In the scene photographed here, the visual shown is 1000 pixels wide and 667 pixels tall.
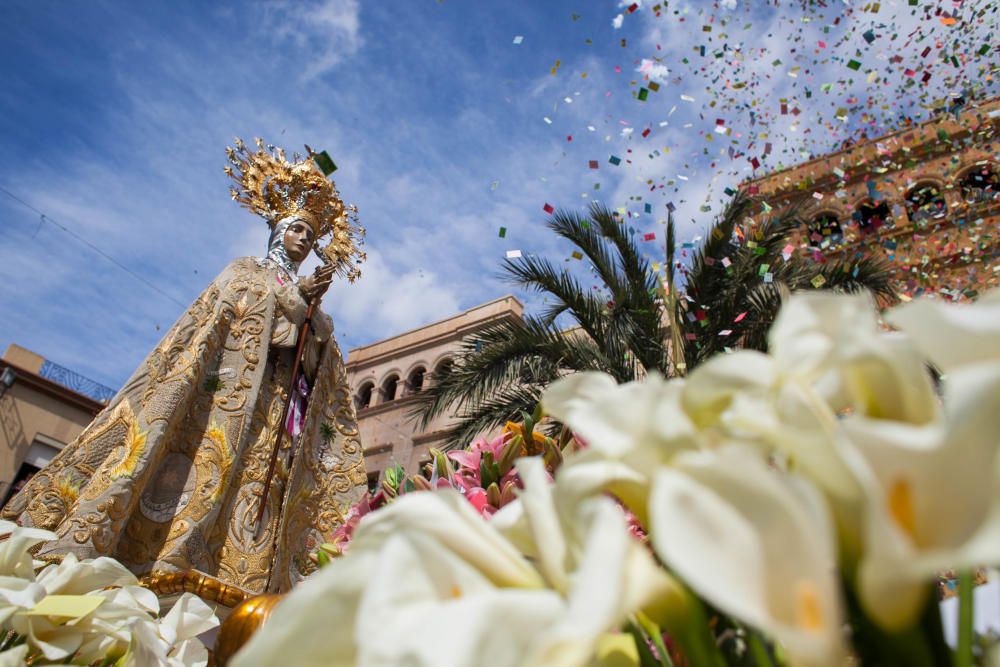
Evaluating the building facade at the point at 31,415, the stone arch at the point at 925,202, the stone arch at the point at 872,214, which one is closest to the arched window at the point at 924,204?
the stone arch at the point at 925,202

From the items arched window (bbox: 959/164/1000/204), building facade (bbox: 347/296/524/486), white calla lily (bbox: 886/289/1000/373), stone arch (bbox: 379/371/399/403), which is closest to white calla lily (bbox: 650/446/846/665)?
white calla lily (bbox: 886/289/1000/373)

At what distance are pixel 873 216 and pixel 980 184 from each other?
2106mm

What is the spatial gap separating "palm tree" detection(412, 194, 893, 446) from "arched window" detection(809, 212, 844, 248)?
7.88 metres

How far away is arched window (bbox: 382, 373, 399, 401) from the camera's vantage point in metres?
20.9

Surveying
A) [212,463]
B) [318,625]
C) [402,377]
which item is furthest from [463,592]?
[402,377]

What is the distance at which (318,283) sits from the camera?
434cm

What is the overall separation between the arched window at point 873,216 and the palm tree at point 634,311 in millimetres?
8583

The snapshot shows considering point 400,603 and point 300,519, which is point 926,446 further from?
point 300,519

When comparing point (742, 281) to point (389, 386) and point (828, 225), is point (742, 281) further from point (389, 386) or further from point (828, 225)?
point (389, 386)

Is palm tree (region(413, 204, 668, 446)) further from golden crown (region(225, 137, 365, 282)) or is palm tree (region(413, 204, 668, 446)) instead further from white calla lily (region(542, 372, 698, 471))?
white calla lily (region(542, 372, 698, 471))

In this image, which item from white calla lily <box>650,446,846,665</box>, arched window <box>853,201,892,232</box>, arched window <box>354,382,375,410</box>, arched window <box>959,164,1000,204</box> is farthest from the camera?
arched window <box>354,382,375,410</box>

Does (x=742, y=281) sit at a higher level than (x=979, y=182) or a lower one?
lower

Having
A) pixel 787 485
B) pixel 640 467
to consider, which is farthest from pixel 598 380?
pixel 787 485

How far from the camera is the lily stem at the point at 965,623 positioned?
1.11ft
